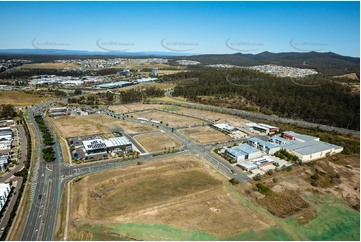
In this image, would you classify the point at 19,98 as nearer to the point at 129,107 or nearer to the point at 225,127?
the point at 129,107

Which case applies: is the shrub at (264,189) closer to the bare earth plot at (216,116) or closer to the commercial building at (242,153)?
the commercial building at (242,153)

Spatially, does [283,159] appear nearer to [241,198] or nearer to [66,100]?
[241,198]

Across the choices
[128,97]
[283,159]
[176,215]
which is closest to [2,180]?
[176,215]

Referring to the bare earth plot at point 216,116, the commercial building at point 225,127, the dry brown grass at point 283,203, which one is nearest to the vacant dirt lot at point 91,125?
the commercial building at point 225,127

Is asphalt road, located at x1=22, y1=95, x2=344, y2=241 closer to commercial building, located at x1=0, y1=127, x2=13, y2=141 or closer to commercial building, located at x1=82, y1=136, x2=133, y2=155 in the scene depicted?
commercial building, located at x1=82, y1=136, x2=133, y2=155

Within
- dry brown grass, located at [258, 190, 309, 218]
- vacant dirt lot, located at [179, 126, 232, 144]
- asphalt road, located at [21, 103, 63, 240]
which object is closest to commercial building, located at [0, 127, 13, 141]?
asphalt road, located at [21, 103, 63, 240]

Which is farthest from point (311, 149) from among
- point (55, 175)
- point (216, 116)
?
point (55, 175)
